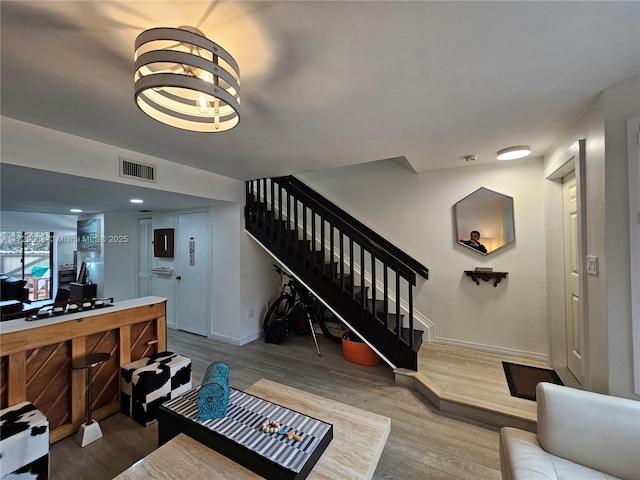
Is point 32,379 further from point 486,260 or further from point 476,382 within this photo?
point 486,260

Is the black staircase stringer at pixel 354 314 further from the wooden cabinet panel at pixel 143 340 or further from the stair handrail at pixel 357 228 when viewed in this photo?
the wooden cabinet panel at pixel 143 340

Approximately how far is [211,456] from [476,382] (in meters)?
2.39

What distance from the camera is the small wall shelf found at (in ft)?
9.90

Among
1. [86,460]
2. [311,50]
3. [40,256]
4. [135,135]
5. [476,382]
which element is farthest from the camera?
[40,256]

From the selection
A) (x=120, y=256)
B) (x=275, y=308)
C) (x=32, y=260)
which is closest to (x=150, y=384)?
(x=275, y=308)

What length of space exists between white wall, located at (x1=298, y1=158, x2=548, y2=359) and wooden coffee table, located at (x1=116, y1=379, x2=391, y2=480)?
226cm

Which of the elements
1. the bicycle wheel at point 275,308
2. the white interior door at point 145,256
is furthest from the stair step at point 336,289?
the white interior door at point 145,256

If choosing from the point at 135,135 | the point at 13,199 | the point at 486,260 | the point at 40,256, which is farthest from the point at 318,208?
the point at 40,256

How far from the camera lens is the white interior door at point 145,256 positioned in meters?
4.84

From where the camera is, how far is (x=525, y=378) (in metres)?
2.50

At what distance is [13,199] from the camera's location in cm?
320

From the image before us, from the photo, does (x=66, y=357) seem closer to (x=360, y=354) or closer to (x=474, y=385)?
(x=360, y=354)

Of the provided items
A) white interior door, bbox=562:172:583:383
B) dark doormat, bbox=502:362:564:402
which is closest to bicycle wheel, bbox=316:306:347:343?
dark doormat, bbox=502:362:564:402

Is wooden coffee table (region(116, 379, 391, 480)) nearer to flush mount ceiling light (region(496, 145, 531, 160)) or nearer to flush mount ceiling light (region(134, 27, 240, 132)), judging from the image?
flush mount ceiling light (region(134, 27, 240, 132))
